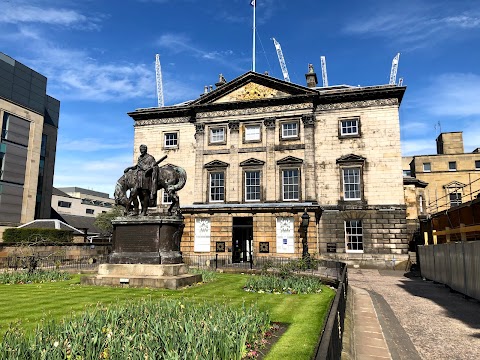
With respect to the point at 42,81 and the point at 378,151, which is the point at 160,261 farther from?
the point at 42,81

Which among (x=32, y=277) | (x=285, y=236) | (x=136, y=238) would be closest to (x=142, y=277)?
(x=136, y=238)

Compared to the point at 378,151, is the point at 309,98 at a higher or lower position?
higher

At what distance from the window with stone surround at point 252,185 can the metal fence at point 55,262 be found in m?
13.4

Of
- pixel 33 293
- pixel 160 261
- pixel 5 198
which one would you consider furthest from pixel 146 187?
pixel 5 198

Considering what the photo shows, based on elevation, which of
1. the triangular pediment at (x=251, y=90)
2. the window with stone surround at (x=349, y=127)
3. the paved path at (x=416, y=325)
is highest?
the triangular pediment at (x=251, y=90)

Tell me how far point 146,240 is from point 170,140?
21222mm

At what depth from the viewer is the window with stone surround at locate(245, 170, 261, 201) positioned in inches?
1209

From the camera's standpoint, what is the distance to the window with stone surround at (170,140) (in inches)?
1347

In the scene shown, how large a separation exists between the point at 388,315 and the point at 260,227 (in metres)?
17.4

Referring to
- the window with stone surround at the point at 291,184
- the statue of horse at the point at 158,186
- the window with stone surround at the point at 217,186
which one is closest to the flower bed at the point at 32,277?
the statue of horse at the point at 158,186

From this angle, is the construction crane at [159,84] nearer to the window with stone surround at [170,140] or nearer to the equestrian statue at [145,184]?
the window with stone surround at [170,140]

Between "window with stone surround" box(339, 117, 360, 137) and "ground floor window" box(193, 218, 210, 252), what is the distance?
1398cm

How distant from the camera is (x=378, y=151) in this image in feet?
93.5

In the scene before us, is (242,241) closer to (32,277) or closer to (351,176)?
(351,176)
